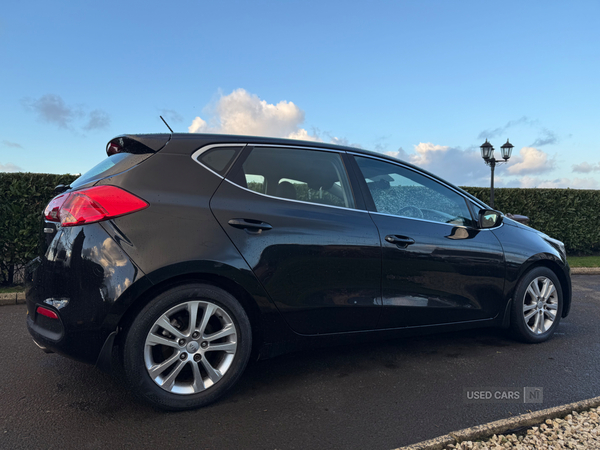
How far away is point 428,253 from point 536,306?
1.41 metres

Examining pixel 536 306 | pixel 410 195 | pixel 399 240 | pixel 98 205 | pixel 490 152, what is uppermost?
pixel 490 152

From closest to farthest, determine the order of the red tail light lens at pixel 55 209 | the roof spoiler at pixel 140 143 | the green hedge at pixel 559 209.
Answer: the red tail light lens at pixel 55 209, the roof spoiler at pixel 140 143, the green hedge at pixel 559 209

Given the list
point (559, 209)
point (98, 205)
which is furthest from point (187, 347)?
point (559, 209)

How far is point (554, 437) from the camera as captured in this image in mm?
2213

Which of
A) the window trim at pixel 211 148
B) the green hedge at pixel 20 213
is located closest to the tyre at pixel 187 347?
the window trim at pixel 211 148

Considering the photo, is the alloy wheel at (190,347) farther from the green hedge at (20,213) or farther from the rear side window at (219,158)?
the green hedge at (20,213)

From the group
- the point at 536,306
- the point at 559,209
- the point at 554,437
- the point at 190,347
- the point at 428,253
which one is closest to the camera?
the point at 554,437

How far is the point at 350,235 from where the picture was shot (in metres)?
2.90

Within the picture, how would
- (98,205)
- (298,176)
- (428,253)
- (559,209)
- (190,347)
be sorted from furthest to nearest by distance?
1. (559,209)
2. (428,253)
3. (298,176)
4. (190,347)
5. (98,205)

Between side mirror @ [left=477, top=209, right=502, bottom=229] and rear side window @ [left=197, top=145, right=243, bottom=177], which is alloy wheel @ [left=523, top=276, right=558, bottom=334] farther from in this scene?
rear side window @ [left=197, top=145, right=243, bottom=177]

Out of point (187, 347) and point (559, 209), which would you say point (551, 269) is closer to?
point (187, 347)

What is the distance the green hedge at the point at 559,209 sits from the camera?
12641mm

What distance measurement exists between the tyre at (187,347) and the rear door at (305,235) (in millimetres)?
299

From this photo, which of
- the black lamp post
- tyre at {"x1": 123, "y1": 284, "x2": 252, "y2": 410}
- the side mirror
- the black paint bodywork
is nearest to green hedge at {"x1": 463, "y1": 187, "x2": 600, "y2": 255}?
the black lamp post
